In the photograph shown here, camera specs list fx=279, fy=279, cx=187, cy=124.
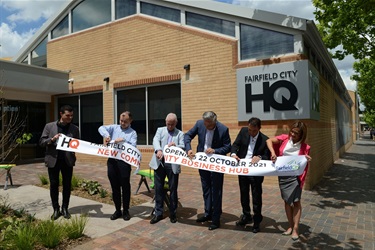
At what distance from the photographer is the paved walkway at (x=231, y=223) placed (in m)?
3.92

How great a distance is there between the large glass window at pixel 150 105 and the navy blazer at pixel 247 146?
499 cm

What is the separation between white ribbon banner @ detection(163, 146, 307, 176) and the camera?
13.3 feet

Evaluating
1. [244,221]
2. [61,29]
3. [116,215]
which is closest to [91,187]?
[116,215]

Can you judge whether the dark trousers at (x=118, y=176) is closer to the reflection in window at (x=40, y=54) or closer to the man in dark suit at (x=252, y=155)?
the man in dark suit at (x=252, y=155)

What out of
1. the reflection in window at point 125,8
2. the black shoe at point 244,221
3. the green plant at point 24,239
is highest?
the reflection in window at point 125,8

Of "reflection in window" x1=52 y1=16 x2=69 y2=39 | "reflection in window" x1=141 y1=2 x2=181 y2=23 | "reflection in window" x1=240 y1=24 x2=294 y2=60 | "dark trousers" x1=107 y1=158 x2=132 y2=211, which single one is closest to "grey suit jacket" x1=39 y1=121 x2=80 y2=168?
"dark trousers" x1=107 y1=158 x2=132 y2=211

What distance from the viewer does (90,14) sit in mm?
11977

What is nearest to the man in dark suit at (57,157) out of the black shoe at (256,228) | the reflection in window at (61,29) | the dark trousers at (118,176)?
the dark trousers at (118,176)

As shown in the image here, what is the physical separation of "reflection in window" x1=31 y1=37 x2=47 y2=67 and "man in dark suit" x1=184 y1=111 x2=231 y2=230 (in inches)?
470

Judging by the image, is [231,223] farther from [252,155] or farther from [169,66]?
[169,66]

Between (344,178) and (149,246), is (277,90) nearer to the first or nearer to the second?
(344,178)

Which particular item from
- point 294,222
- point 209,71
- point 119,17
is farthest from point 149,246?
point 119,17

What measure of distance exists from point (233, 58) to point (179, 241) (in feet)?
18.9

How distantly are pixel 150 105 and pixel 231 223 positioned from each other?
6246 mm
